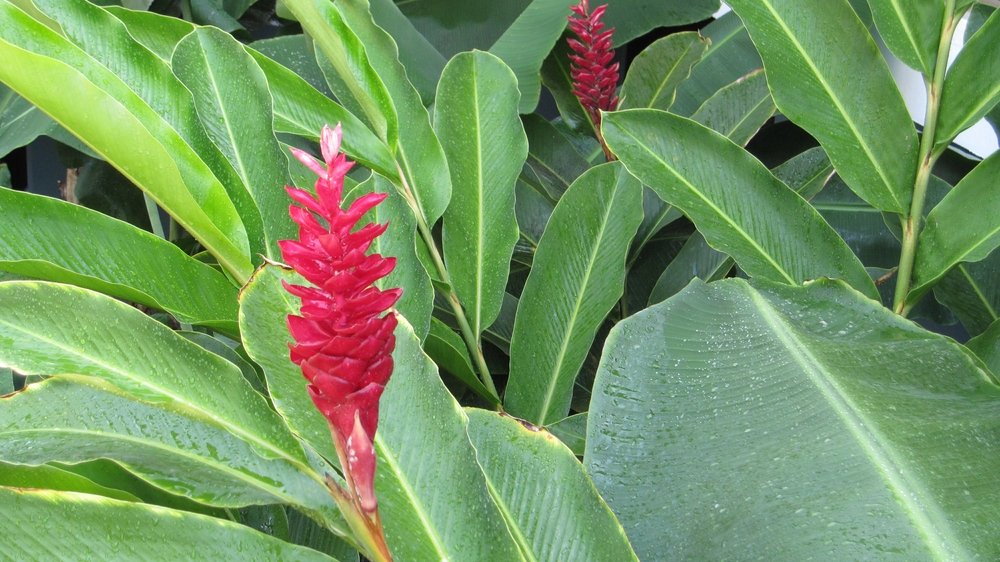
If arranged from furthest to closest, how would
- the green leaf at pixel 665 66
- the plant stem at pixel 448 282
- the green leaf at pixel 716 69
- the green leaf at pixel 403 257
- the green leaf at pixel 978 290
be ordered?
1. the green leaf at pixel 716 69
2. the green leaf at pixel 665 66
3. the green leaf at pixel 978 290
4. the plant stem at pixel 448 282
5. the green leaf at pixel 403 257

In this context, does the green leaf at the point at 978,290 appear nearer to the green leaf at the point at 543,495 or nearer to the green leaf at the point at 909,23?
the green leaf at the point at 909,23

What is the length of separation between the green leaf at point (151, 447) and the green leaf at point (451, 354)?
22 centimetres

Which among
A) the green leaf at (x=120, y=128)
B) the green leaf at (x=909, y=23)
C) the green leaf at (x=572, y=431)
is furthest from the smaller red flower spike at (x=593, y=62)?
the green leaf at (x=120, y=128)

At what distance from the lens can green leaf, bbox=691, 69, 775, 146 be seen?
0.83m

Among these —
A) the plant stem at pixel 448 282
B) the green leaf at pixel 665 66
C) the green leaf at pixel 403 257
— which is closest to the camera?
the green leaf at pixel 403 257

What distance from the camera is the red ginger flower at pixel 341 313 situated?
29 cm

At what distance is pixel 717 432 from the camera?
0.38 meters

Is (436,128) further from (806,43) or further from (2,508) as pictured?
(2,508)

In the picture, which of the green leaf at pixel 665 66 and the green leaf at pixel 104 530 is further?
the green leaf at pixel 665 66

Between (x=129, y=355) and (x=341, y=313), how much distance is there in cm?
19

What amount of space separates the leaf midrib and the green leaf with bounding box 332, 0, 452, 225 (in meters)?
0.33

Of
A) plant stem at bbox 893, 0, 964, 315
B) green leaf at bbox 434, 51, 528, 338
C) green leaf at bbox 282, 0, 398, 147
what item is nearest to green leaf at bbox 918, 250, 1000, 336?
plant stem at bbox 893, 0, 964, 315

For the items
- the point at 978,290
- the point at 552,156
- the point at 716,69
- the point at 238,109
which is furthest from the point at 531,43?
the point at 978,290

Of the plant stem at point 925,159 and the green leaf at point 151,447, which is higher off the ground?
the plant stem at point 925,159
